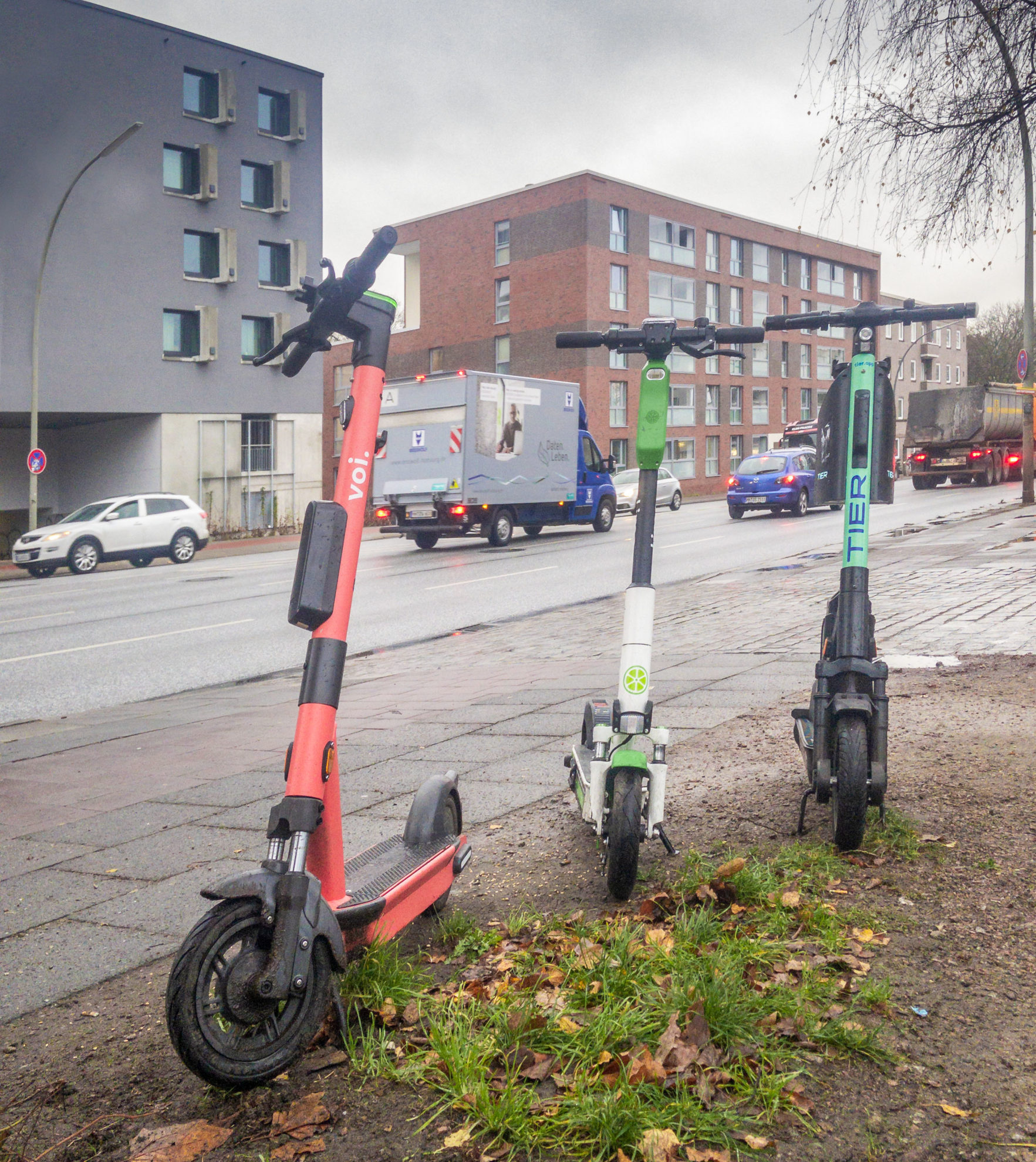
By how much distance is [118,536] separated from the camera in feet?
83.9

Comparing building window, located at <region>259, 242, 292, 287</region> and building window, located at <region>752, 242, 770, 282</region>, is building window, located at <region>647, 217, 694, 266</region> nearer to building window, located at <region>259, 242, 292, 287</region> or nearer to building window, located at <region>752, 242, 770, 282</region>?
building window, located at <region>752, 242, 770, 282</region>

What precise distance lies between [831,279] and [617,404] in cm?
2614

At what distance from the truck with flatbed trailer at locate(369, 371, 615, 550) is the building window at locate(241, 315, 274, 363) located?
50.5 feet

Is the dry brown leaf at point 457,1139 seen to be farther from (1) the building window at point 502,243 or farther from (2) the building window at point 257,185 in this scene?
(1) the building window at point 502,243

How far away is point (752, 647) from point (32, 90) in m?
13.6

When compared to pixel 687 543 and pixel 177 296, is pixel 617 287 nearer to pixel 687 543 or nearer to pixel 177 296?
pixel 177 296

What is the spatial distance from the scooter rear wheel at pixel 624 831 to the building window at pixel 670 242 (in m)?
56.5

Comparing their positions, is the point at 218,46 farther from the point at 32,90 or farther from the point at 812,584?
the point at 812,584

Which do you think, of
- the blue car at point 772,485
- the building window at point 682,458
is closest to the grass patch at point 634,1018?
the blue car at point 772,485

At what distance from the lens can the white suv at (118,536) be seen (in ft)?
79.9

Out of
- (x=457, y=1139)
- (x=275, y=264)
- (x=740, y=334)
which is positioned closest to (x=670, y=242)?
(x=275, y=264)

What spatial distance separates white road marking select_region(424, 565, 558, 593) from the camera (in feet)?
54.7

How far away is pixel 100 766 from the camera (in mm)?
6387

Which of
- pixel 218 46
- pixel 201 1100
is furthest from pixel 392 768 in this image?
pixel 218 46
